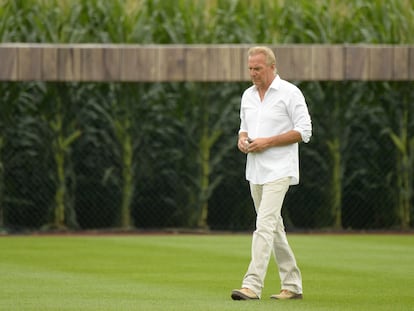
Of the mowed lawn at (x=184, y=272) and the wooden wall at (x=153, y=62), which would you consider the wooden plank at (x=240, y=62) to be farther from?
the mowed lawn at (x=184, y=272)

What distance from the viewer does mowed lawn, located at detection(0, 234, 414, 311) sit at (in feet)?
27.5

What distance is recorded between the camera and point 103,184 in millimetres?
16375

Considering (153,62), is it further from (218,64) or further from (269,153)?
(269,153)

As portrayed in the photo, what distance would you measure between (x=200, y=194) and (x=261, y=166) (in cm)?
779

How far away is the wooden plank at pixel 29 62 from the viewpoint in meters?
15.2

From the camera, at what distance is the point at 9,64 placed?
15.2 metres

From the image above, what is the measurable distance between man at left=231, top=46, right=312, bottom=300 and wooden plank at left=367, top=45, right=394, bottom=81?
7246 millimetres

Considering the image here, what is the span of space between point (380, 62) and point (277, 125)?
742 centimetres

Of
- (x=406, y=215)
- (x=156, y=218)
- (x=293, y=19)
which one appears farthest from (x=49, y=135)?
(x=406, y=215)

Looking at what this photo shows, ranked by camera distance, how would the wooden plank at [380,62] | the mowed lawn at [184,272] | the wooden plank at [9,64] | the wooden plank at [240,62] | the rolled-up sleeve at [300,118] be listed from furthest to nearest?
the wooden plank at [380,62]
the wooden plank at [240,62]
the wooden plank at [9,64]
the rolled-up sleeve at [300,118]
the mowed lawn at [184,272]

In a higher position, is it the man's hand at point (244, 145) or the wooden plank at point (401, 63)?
the wooden plank at point (401, 63)

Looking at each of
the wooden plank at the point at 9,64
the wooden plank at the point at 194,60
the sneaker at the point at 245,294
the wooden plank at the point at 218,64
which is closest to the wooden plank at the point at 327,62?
the wooden plank at the point at 218,64

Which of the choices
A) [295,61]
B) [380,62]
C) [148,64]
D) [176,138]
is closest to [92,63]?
[148,64]

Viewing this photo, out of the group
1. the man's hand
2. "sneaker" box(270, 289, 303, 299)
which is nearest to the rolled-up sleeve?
the man's hand
